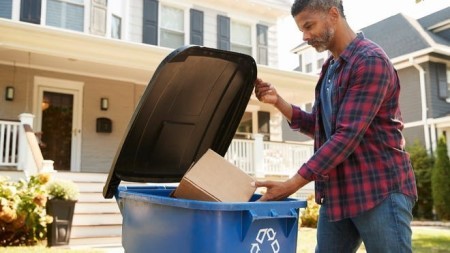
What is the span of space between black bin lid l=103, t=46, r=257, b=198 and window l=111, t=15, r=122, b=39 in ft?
29.0

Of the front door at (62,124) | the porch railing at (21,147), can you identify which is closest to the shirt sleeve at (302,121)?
the porch railing at (21,147)

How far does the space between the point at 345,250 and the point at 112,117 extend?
9.00m

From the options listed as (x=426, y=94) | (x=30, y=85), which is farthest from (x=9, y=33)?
(x=426, y=94)

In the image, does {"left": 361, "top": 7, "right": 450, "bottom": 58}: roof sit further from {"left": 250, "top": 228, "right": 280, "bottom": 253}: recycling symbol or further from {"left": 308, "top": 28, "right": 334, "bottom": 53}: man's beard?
{"left": 250, "top": 228, "right": 280, "bottom": 253}: recycling symbol

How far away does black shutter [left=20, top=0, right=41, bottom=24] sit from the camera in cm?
945

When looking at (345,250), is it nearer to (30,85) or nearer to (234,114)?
(234,114)

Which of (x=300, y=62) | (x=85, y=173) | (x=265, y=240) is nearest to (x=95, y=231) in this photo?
A: (x=85, y=173)

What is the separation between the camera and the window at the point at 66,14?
998cm

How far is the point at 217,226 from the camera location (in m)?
1.77

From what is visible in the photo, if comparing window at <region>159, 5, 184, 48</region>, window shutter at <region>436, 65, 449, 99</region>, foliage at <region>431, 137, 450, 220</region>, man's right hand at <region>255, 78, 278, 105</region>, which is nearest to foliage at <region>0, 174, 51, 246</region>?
man's right hand at <region>255, 78, 278, 105</region>

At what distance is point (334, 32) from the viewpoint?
2.07 m

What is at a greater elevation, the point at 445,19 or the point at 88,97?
the point at 445,19

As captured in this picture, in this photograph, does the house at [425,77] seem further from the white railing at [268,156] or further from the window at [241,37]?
the window at [241,37]

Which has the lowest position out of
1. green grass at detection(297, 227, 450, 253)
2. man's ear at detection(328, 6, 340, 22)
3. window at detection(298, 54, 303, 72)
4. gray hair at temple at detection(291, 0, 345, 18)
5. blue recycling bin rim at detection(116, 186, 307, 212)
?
green grass at detection(297, 227, 450, 253)
